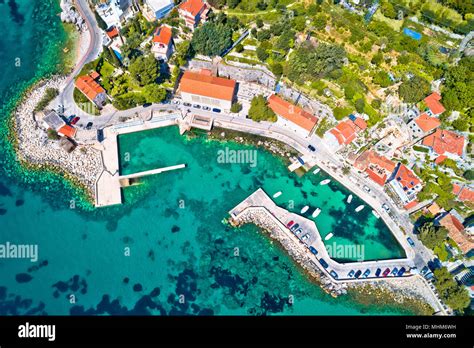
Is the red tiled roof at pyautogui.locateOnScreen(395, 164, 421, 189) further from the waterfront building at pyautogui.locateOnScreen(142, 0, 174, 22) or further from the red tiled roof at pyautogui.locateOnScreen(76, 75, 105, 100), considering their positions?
the waterfront building at pyautogui.locateOnScreen(142, 0, 174, 22)

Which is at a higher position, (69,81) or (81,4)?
(81,4)

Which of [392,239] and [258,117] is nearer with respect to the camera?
[392,239]

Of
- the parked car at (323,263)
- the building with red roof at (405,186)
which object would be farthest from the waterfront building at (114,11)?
the building with red roof at (405,186)

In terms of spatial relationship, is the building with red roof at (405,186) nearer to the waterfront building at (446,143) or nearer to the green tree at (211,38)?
the waterfront building at (446,143)

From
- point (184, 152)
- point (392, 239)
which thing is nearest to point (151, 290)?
point (184, 152)

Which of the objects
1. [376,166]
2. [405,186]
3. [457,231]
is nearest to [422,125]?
[376,166]

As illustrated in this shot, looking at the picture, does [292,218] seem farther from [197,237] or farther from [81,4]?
[81,4]

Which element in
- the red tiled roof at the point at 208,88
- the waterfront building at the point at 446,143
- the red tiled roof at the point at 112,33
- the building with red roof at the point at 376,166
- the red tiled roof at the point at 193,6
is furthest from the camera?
the red tiled roof at the point at 112,33
